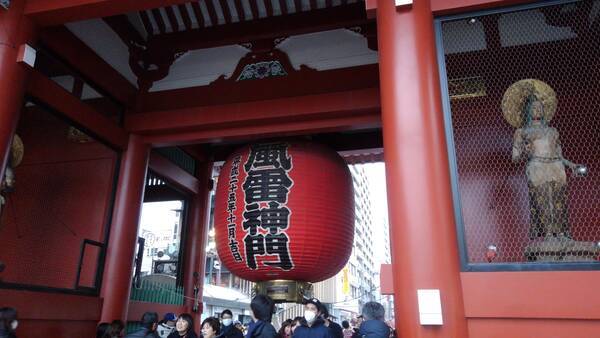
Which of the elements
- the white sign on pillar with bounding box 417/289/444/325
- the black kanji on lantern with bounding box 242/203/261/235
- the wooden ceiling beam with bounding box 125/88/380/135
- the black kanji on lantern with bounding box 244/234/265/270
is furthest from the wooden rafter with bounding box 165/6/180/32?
the white sign on pillar with bounding box 417/289/444/325

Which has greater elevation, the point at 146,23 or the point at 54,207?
the point at 146,23

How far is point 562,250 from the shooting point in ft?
10.3

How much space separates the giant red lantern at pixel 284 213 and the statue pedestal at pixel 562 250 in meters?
2.43

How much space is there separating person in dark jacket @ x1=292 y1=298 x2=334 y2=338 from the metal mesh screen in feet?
4.79

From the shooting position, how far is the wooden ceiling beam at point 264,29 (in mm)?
5802

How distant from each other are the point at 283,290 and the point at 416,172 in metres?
2.93

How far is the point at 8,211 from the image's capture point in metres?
5.92

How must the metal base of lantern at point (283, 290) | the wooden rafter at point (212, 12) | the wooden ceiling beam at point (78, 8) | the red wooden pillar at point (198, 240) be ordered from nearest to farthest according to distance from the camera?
the wooden ceiling beam at point (78, 8) < the metal base of lantern at point (283, 290) < the wooden rafter at point (212, 12) < the red wooden pillar at point (198, 240)

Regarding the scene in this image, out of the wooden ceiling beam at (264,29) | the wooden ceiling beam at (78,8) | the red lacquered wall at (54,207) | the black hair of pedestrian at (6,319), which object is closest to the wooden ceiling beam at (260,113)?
the red lacquered wall at (54,207)

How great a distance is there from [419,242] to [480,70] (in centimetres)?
284

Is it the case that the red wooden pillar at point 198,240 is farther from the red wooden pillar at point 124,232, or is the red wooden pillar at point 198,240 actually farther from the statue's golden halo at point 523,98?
the statue's golden halo at point 523,98

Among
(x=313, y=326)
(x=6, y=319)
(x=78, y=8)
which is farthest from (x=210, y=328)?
(x=78, y=8)

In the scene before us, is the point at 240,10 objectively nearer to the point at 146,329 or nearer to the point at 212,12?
the point at 212,12

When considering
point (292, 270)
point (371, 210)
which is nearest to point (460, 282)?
point (292, 270)
